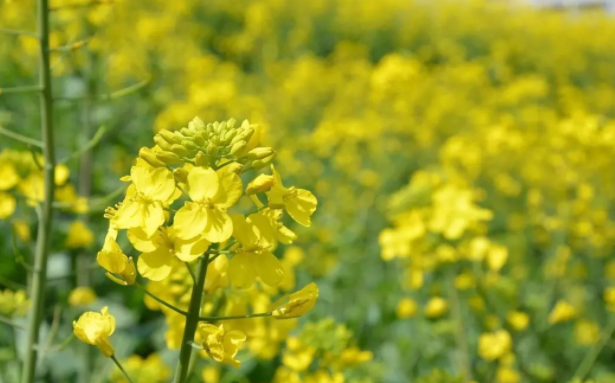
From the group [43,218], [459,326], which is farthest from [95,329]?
[459,326]

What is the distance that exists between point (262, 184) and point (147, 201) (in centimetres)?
17

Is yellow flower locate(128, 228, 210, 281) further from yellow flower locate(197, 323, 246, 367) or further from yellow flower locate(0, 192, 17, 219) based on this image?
yellow flower locate(0, 192, 17, 219)

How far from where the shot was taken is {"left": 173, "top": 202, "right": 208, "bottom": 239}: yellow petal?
96cm

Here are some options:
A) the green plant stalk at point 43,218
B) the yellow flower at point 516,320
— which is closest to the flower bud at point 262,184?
the green plant stalk at point 43,218

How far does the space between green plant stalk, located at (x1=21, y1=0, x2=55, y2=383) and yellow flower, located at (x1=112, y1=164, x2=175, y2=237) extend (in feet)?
1.83

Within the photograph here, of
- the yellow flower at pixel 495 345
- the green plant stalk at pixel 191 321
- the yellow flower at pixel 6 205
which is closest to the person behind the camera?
the green plant stalk at pixel 191 321

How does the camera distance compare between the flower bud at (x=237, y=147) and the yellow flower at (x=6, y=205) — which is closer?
the flower bud at (x=237, y=147)

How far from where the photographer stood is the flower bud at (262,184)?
105cm

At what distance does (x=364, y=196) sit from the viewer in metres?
4.46

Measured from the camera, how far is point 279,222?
1105mm

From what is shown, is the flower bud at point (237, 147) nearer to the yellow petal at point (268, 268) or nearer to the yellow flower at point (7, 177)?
the yellow petal at point (268, 268)

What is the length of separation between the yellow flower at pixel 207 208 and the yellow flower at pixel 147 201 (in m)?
0.04

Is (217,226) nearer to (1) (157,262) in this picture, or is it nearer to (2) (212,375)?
(1) (157,262)

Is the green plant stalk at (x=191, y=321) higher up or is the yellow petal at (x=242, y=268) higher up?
the yellow petal at (x=242, y=268)
